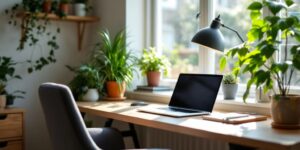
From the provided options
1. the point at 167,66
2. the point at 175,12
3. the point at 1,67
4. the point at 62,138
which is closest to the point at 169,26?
the point at 175,12

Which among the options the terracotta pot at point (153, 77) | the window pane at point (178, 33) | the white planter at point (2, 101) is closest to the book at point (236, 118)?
the window pane at point (178, 33)

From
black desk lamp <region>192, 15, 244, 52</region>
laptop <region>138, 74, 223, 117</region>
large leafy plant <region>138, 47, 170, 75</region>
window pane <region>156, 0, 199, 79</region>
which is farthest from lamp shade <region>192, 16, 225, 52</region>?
large leafy plant <region>138, 47, 170, 75</region>

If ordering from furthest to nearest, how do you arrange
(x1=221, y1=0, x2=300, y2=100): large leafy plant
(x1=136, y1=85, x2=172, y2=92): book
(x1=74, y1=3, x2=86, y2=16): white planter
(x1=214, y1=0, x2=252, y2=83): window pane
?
(x1=74, y1=3, x2=86, y2=16): white planter, (x1=136, y1=85, x2=172, y2=92): book, (x1=214, y1=0, x2=252, y2=83): window pane, (x1=221, y1=0, x2=300, y2=100): large leafy plant

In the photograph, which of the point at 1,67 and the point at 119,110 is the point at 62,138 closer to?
the point at 119,110

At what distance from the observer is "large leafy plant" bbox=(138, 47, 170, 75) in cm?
335

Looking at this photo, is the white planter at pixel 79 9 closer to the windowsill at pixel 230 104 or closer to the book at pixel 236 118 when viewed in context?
the windowsill at pixel 230 104

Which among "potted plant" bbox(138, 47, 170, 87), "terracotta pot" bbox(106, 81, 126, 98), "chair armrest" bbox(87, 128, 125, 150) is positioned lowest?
"chair armrest" bbox(87, 128, 125, 150)

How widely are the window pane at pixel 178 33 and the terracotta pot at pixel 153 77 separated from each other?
19 cm

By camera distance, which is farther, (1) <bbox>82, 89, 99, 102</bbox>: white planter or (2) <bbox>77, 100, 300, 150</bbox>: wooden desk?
(1) <bbox>82, 89, 99, 102</bbox>: white planter

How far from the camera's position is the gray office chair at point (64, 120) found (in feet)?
6.79

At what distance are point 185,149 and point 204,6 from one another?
107cm

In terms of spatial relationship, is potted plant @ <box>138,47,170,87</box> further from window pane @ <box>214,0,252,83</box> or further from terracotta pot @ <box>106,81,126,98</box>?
window pane @ <box>214,0,252,83</box>

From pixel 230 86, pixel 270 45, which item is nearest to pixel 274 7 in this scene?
pixel 270 45

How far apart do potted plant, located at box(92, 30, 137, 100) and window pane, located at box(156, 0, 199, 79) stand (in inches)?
14.5
